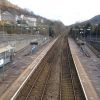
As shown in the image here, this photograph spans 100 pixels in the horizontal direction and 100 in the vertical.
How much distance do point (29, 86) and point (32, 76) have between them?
522cm

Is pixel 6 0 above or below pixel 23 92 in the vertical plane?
above

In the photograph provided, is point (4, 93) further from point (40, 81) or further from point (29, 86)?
point (40, 81)

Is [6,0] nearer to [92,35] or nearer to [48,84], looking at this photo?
[92,35]

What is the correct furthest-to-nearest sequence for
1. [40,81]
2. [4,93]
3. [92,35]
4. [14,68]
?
1. [92,35]
2. [14,68]
3. [40,81]
4. [4,93]

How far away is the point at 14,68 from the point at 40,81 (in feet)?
27.1

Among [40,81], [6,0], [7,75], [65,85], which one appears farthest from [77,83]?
[6,0]

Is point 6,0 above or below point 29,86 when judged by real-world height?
above

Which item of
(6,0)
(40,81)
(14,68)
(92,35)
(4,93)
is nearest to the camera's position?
(4,93)

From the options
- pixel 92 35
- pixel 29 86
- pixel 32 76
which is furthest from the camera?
pixel 92 35

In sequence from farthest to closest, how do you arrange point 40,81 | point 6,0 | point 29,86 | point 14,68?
1. point 6,0
2. point 14,68
3. point 40,81
4. point 29,86

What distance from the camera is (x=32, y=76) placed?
100ft

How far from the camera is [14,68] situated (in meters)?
35.7

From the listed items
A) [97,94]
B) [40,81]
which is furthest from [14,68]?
[97,94]

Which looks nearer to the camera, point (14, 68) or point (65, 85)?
point (65, 85)
